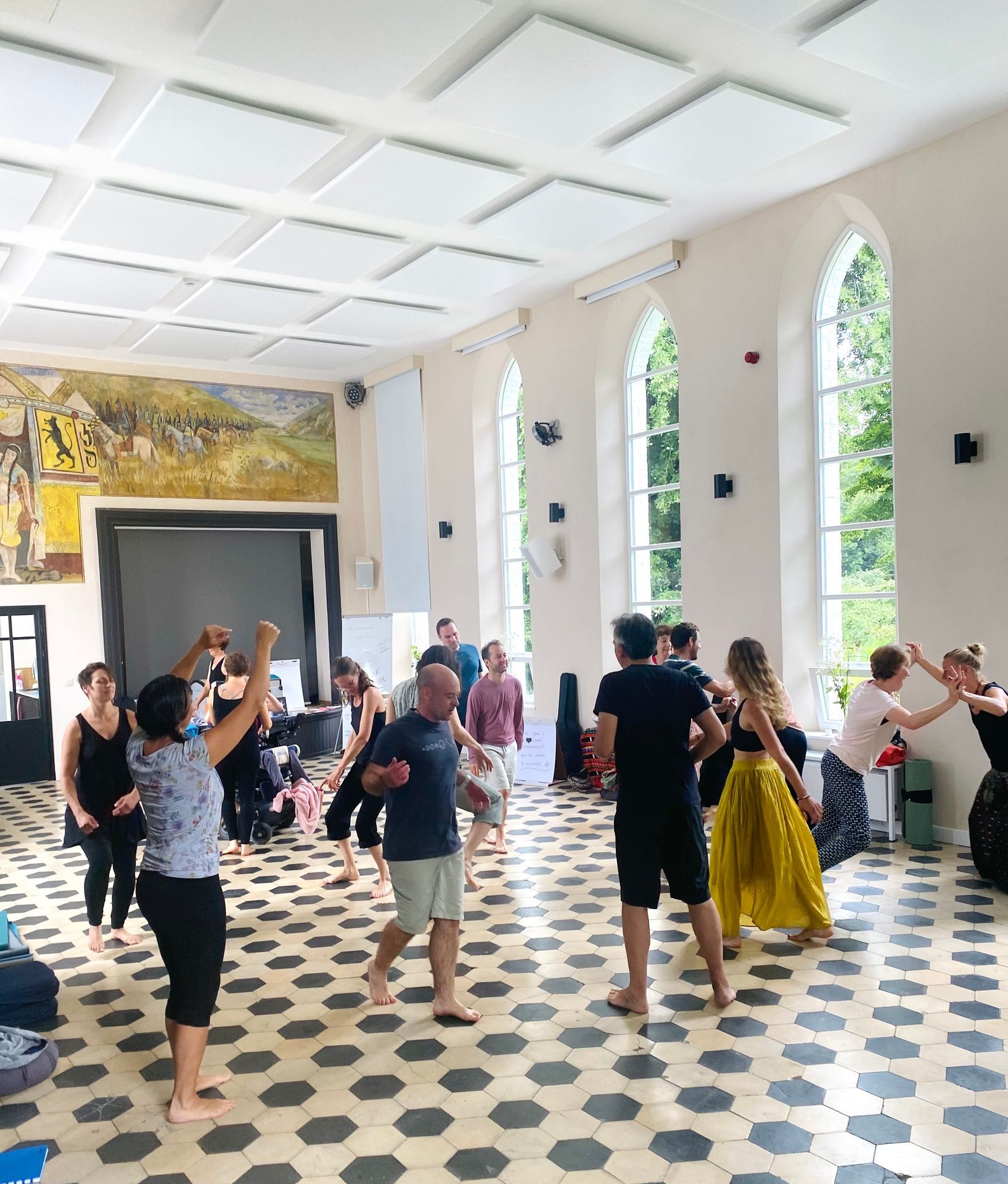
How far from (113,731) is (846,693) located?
545 centimetres

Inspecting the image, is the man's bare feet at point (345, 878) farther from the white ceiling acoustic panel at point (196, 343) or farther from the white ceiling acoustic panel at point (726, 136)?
the white ceiling acoustic panel at point (196, 343)

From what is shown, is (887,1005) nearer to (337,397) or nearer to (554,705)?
(554,705)

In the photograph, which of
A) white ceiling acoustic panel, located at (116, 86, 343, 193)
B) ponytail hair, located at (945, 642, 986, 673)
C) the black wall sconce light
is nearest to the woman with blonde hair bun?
ponytail hair, located at (945, 642, 986, 673)

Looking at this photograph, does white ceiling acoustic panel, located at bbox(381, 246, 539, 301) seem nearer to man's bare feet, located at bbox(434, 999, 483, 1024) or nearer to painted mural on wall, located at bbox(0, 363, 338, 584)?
painted mural on wall, located at bbox(0, 363, 338, 584)

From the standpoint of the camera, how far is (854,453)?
26.1 feet

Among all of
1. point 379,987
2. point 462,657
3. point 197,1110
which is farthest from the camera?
point 462,657

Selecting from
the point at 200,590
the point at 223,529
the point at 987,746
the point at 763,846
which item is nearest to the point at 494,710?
the point at 763,846

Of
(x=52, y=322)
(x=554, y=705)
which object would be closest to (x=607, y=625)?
(x=554, y=705)

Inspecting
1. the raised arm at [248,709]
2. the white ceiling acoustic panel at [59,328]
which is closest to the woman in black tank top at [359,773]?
the raised arm at [248,709]

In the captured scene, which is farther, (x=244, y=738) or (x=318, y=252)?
(x=318, y=252)

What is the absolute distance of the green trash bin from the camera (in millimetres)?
6855

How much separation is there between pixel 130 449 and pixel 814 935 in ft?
33.2

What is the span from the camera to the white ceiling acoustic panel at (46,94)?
5.16 meters

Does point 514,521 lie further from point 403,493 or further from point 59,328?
Answer: point 59,328
